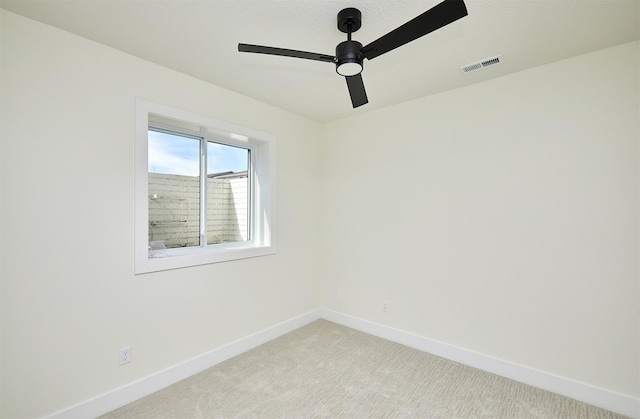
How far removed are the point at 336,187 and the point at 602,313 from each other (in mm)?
2667

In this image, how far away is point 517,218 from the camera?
249 centimetres

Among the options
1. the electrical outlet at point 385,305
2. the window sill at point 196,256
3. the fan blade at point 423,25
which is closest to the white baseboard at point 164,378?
the window sill at point 196,256

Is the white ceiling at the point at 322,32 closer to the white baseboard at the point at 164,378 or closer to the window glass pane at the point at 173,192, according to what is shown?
the window glass pane at the point at 173,192

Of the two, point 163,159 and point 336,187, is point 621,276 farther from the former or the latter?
point 163,159

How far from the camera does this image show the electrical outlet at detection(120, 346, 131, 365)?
7.11ft

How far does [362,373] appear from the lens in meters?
2.56

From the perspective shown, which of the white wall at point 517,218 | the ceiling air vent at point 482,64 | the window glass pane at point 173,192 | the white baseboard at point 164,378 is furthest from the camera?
the window glass pane at point 173,192

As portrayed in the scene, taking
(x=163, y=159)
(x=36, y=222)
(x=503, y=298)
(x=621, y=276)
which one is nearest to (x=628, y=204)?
(x=621, y=276)

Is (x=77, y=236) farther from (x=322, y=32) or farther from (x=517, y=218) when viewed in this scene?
(x=517, y=218)

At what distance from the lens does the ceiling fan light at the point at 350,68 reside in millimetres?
1611

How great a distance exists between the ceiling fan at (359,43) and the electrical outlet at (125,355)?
7.30ft

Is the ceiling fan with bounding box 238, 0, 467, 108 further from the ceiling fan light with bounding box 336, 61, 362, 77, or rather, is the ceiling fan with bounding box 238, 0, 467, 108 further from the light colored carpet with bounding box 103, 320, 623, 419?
the light colored carpet with bounding box 103, 320, 623, 419

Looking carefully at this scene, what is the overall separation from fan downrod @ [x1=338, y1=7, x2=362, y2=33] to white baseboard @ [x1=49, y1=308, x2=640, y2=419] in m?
2.80

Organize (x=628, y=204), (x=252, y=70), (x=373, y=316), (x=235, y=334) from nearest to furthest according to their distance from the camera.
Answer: (x=628, y=204)
(x=252, y=70)
(x=235, y=334)
(x=373, y=316)
